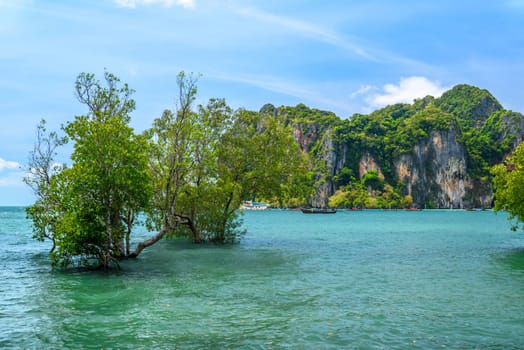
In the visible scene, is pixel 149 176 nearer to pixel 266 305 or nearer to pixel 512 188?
pixel 266 305

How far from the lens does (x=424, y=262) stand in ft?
95.7

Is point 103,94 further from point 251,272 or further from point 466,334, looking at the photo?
point 466,334

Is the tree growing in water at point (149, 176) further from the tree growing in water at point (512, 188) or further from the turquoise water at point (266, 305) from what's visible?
the tree growing in water at point (512, 188)

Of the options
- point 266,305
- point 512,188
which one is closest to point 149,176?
point 266,305

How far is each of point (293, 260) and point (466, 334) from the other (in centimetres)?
1783

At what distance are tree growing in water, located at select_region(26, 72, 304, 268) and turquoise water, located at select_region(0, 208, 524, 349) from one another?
92.6 inches

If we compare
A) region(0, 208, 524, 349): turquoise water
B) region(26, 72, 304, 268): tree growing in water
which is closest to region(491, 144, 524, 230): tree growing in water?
region(0, 208, 524, 349): turquoise water

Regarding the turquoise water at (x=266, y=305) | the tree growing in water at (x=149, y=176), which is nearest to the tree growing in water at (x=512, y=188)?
the turquoise water at (x=266, y=305)

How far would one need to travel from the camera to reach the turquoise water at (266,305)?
38.9 ft

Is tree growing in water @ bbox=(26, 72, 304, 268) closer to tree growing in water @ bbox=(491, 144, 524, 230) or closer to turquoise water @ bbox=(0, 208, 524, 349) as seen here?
turquoise water @ bbox=(0, 208, 524, 349)

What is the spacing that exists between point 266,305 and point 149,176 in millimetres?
11517

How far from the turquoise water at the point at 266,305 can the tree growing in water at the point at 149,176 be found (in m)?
2.35

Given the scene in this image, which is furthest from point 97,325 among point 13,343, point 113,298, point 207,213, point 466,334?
point 207,213

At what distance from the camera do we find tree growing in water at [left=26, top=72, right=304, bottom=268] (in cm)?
2261
